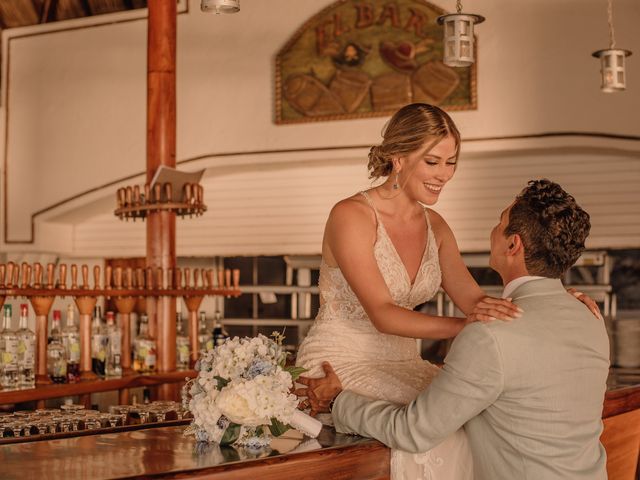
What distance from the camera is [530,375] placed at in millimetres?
2186

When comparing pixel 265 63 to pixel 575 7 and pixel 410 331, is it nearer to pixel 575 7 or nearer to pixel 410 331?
pixel 575 7

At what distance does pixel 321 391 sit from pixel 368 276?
0.36 metres

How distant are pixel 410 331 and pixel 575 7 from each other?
4.37 metres

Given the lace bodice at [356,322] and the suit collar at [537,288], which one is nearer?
the suit collar at [537,288]

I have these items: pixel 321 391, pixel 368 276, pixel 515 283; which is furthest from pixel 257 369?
pixel 515 283

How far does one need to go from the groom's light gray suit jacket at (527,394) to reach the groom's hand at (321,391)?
0.90 feet

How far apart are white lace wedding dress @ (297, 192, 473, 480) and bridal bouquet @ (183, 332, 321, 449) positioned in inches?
15.0

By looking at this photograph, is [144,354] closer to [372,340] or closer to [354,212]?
[372,340]

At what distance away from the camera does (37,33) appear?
795cm

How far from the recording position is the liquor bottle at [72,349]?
4754 millimetres

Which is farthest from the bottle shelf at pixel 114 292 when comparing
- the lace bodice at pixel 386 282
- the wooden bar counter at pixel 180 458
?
the lace bodice at pixel 386 282

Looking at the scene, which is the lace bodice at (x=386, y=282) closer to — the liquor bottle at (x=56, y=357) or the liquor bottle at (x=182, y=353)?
the liquor bottle at (x=56, y=357)

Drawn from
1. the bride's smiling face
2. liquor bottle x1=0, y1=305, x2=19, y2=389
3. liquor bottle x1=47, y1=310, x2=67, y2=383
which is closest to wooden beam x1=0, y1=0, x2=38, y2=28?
liquor bottle x1=47, y1=310, x2=67, y2=383

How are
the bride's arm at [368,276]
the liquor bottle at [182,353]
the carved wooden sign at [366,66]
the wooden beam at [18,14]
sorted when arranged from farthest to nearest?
the wooden beam at [18,14] → the carved wooden sign at [366,66] → the liquor bottle at [182,353] → the bride's arm at [368,276]
